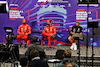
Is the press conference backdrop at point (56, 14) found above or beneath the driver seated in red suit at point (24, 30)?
above

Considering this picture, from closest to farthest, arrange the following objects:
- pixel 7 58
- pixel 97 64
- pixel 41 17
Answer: pixel 7 58, pixel 97 64, pixel 41 17

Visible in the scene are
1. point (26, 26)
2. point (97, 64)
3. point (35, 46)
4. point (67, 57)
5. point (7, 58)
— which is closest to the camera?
point (67, 57)

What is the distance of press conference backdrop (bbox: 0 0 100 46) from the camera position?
8.73 m

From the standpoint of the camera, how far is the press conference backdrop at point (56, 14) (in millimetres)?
8727

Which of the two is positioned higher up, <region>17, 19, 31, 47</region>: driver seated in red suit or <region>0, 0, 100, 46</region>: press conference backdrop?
<region>0, 0, 100, 46</region>: press conference backdrop

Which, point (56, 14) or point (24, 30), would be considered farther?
point (56, 14)

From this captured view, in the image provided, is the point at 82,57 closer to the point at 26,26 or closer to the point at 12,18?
the point at 26,26

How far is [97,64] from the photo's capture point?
248 inches

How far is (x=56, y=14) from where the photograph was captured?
8.80 m

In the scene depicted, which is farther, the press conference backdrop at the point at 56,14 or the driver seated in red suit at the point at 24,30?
the press conference backdrop at the point at 56,14

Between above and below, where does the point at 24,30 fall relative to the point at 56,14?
below

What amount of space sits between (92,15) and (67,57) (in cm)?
558

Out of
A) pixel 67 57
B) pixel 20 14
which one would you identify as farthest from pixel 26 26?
pixel 67 57

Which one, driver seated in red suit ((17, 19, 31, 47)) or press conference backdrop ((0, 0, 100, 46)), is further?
press conference backdrop ((0, 0, 100, 46))
